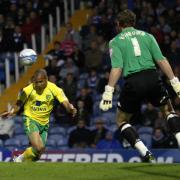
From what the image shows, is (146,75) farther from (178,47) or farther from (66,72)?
(66,72)

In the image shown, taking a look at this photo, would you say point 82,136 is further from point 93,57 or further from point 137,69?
point 137,69

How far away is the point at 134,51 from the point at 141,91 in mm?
522

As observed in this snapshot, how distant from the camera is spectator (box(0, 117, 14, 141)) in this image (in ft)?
58.4

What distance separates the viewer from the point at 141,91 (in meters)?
9.27

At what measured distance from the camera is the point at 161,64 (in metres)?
9.33

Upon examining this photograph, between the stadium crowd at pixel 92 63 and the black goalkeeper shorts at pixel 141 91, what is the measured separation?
5992 millimetres

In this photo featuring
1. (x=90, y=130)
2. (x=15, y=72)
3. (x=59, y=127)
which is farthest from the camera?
(x=15, y=72)

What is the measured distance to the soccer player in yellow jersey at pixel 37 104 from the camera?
38.4 feet

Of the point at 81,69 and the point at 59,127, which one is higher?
the point at 81,69

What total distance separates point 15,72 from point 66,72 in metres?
1.84

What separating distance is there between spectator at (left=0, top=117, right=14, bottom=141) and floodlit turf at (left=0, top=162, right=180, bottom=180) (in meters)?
8.10

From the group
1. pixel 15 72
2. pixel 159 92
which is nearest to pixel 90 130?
pixel 15 72

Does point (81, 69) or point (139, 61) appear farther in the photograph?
point (81, 69)

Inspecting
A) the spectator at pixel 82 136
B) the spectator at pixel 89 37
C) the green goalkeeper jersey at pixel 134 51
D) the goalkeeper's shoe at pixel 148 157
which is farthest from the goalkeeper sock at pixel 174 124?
the spectator at pixel 89 37
